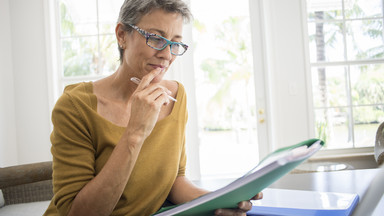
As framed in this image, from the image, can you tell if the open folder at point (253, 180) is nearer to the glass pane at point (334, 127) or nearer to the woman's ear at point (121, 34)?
the woman's ear at point (121, 34)

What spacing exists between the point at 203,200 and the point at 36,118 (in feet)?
10.6

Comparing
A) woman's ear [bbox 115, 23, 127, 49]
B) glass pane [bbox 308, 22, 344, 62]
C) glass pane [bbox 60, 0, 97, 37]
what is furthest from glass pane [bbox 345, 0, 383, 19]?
woman's ear [bbox 115, 23, 127, 49]

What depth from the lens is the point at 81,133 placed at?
0.92 meters

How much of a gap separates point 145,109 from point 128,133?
8 cm

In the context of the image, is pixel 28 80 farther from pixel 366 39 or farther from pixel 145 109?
pixel 366 39

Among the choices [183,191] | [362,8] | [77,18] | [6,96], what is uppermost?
[77,18]

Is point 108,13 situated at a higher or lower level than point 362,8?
higher

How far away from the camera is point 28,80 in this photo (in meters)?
3.38

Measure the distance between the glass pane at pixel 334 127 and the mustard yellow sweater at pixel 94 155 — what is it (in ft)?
8.61

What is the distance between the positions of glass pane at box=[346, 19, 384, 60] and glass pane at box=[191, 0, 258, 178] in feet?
22.3

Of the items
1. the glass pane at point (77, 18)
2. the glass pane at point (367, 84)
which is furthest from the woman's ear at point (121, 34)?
the glass pane at point (367, 84)

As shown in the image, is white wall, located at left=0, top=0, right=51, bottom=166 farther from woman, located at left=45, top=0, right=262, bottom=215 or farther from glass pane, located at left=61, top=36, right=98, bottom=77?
woman, located at left=45, top=0, right=262, bottom=215

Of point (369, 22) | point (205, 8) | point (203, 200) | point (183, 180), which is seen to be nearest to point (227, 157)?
point (205, 8)

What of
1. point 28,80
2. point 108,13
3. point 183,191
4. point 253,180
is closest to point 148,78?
point 183,191
